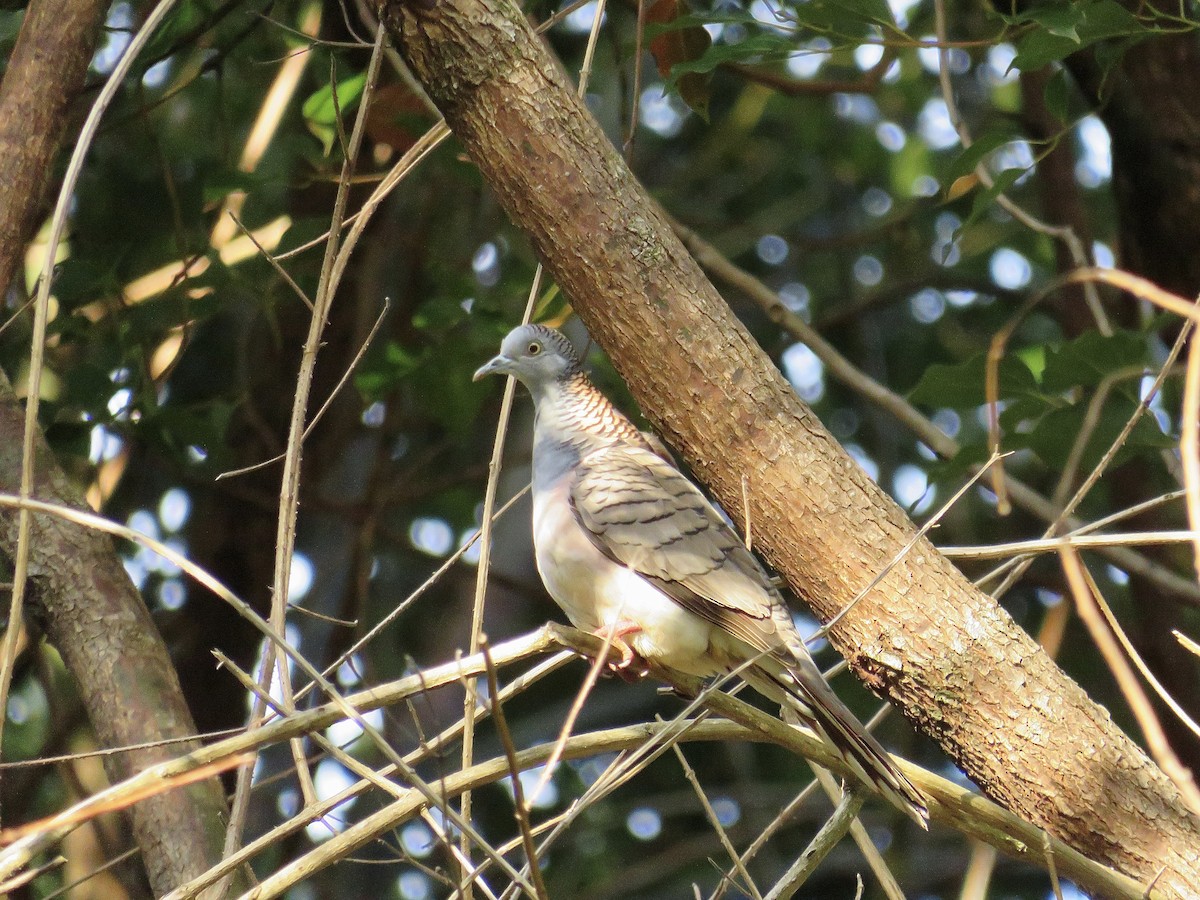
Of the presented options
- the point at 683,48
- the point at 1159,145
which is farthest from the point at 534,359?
the point at 1159,145

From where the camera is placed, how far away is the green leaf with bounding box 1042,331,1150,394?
304cm

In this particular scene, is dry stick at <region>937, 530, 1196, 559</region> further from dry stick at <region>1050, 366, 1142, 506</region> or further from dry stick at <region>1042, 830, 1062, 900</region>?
dry stick at <region>1042, 830, 1062, 900</region>

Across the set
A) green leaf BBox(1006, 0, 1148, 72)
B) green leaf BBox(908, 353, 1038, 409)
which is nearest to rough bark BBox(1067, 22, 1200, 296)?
green leaf BBox(908, 353, 1038, 409)

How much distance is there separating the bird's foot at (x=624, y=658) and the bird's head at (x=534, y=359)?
2.77 ft

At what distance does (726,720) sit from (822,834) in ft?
1.01

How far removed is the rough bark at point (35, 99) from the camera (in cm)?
286

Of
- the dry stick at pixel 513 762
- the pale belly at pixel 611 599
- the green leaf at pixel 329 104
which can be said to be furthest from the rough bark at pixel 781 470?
the green leaf at pixel 329 104

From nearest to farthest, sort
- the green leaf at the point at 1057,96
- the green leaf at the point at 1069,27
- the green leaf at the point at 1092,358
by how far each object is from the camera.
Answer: the green leaf at the point at 1069,27, the green leaf at the point at 1092,358, the green leaf at the point at 1057,96

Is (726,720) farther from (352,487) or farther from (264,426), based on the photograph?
(352,487)

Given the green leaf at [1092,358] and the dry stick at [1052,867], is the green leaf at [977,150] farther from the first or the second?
the dry stick at [1052,867]

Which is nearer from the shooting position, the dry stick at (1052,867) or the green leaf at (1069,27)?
the dry stick at (1052,867)

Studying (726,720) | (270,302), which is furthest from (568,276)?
(270,302)

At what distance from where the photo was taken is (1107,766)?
2.39m

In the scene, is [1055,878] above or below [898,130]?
above
